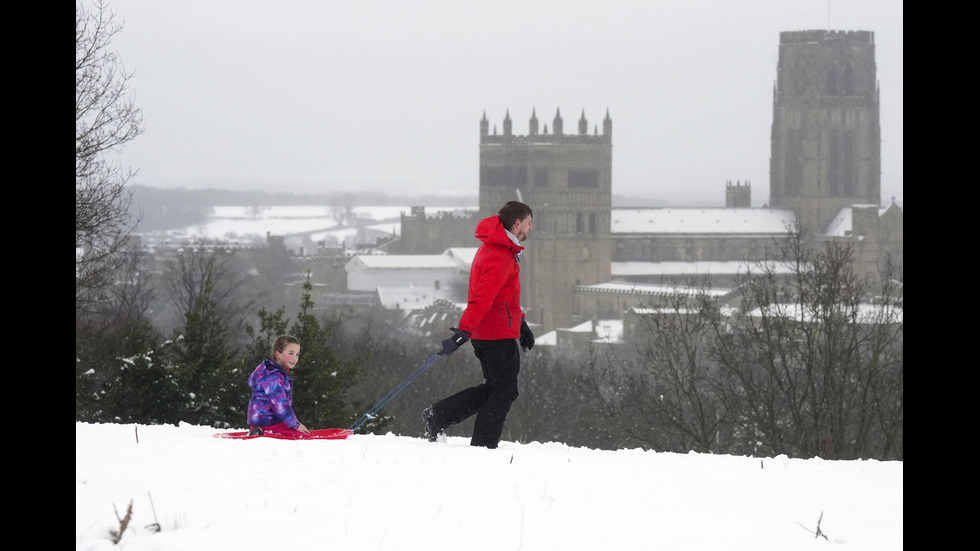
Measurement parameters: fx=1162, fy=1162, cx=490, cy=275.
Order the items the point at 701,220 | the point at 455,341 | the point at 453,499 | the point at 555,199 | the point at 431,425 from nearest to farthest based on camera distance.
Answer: the point at 453,499
the point at 455,341
the point at 431,425
the point at 555,199
the point at 701,220

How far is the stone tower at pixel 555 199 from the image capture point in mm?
99250

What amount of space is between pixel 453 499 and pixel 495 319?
7.67 ft

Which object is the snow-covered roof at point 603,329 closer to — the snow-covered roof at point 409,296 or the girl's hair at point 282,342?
the snow-covered roof at point 409,296

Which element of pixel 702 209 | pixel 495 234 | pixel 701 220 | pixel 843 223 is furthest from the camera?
pixel 702 209

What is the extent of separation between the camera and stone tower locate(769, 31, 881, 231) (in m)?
102

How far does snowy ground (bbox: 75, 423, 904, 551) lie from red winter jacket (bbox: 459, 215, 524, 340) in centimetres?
83

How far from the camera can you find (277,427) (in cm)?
800

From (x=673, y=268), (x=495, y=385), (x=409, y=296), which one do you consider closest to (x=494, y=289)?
(x=495, y=385)

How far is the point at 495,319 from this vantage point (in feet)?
25.5

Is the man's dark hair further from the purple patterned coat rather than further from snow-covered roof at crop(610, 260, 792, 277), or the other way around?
snow-covered roof at crop(610, 260, 792, 277)

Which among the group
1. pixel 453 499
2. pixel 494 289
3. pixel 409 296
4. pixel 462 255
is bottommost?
pixel 409 296

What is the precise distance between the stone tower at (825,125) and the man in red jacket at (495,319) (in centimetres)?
9869

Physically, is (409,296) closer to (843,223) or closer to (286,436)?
(843,223)
